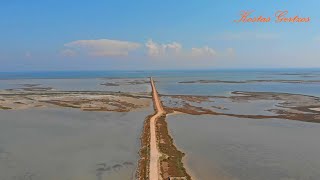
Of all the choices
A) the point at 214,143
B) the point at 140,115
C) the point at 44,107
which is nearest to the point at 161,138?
the point at 214,143

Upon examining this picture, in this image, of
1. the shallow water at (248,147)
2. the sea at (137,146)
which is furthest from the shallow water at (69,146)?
the shallow water at (248,147)

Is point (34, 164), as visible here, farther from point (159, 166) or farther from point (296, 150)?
point (296, 150)

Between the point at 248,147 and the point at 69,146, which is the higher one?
the point at 69,146

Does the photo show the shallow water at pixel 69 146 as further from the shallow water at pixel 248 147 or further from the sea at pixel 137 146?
the shallow water at pixel 248 147

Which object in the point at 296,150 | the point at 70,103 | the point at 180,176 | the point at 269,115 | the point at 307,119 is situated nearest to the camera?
the point at 180,176

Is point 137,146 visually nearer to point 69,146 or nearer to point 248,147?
point 69,146

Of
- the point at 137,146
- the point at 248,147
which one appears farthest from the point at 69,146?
the point at 248,147
